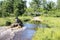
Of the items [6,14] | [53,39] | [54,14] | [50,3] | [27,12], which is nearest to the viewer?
[53,39]

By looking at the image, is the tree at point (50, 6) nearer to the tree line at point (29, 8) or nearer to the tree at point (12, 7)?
the tree line at point (29, 8)

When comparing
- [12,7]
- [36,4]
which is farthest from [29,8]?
[12,7]

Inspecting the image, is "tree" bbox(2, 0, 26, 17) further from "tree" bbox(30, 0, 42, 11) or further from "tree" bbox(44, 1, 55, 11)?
"tree" bbox(44, 1, 55, 11)

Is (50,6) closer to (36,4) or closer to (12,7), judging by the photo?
(36,4)

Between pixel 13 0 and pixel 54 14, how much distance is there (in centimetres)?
1831

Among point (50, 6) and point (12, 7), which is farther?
point (50, 6)

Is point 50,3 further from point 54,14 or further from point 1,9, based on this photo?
point 1,9

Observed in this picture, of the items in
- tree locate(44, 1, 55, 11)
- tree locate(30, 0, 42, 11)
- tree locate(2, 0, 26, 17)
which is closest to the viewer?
tree locate(2, 0, 26, 17)

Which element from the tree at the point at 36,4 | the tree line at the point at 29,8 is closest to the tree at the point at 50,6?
the tree line at the point at 29,8

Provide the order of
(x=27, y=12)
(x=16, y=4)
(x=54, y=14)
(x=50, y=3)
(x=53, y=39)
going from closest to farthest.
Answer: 1. (x=53, y=39)
2. (x=16, y=4)
3. (x=54, y=14)
4. (x=27, y=12)
5. (x=50, y=3)

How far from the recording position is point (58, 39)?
18.3 metres

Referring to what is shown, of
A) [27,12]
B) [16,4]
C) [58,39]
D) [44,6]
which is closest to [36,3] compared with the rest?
[44,6]

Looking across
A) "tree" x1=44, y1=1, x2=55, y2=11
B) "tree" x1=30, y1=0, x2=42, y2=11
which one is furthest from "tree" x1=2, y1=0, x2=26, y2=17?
"tree" x1=44, y1=1, x2=55, y2=11

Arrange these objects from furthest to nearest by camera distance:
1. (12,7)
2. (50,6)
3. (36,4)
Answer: (36,4)
(50,6)
(12,7)
